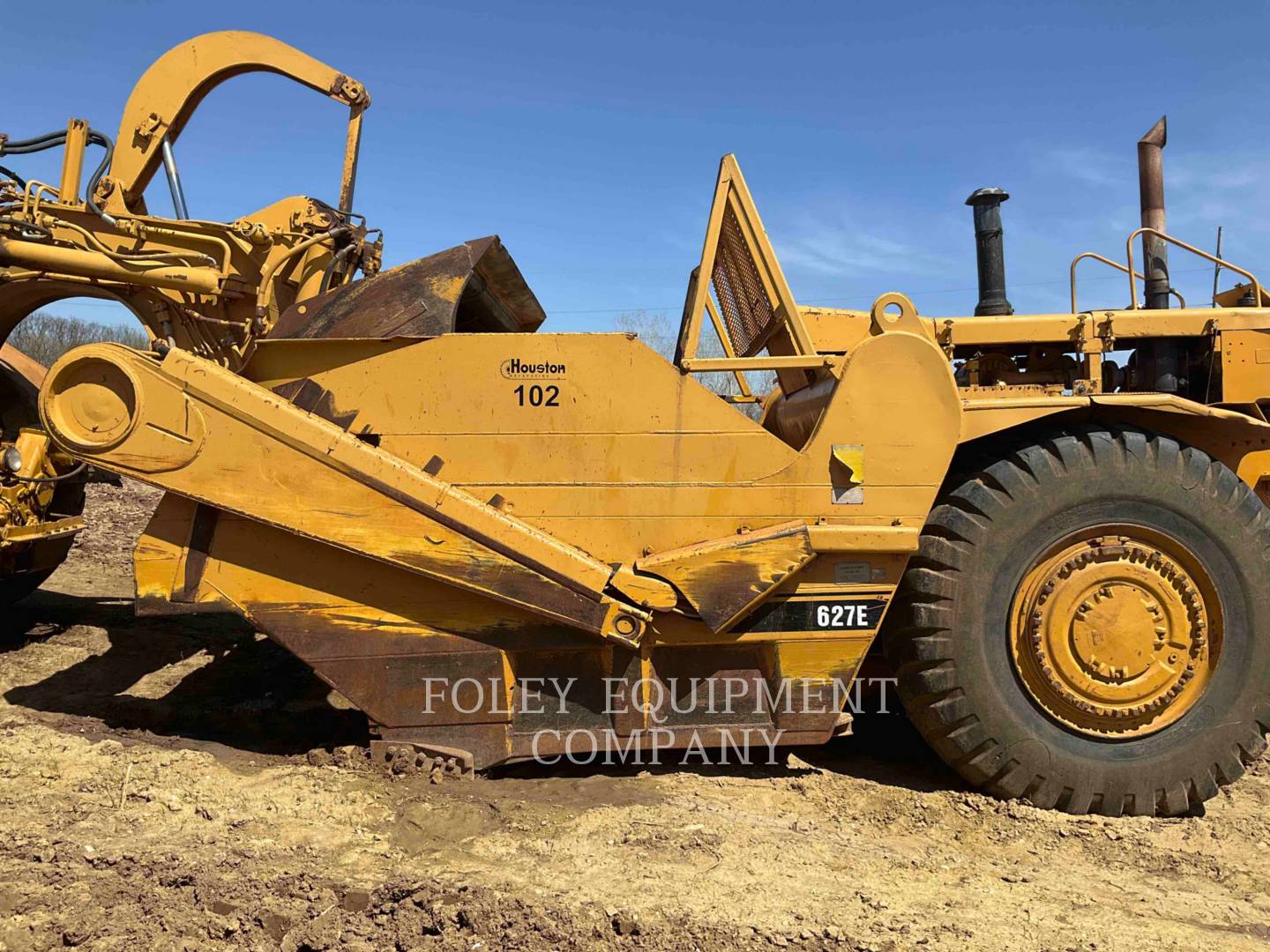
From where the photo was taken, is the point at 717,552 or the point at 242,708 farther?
the point at 242,708

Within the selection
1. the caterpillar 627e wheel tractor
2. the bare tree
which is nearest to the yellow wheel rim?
the caterpillar 627e wheel tractor

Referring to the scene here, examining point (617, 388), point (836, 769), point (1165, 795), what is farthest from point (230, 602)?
point (1165, 795)

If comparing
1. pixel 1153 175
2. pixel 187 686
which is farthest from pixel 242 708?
pixel 1153 175

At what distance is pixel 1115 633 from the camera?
12.2ft

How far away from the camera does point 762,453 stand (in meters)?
3.69

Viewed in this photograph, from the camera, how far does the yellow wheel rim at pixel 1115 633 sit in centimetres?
372

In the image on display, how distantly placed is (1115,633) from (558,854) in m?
2.57

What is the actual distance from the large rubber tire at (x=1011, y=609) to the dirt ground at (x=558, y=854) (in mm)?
173

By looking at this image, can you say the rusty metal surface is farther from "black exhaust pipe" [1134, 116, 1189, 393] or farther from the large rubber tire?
"black exhaust pipe" [1134, 116, 1189, 393]

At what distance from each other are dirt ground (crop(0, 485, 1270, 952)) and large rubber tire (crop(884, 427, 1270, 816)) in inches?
6.8

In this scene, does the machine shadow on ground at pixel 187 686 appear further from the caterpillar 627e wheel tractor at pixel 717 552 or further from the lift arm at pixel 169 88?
the lift arm at pixel 169 88

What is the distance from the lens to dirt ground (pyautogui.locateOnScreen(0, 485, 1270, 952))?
263cm

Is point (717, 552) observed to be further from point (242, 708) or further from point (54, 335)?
point (54, 335)

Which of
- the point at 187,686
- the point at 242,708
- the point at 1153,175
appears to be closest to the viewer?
the point at 242,708
